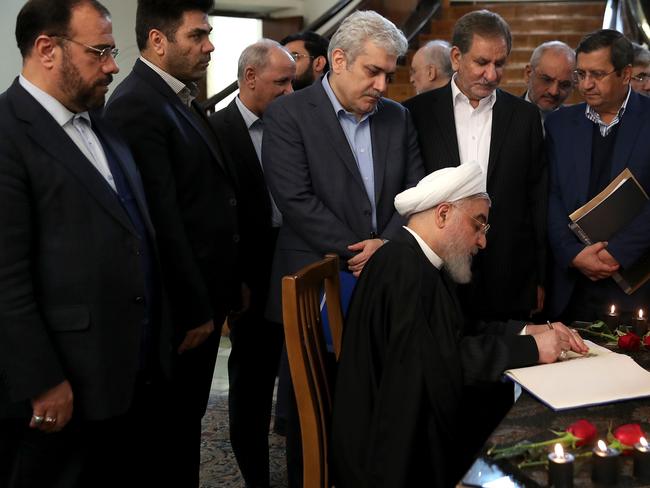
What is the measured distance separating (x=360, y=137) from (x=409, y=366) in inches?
54.1

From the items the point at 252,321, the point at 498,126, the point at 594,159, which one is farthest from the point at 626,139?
the point at 252,321

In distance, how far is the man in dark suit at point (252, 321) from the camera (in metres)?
3.52

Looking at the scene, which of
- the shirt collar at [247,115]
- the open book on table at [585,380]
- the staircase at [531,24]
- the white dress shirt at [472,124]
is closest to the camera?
the open book on table at [585,380]

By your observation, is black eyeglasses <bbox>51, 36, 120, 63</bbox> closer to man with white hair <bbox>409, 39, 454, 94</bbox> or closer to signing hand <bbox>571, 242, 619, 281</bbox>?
signing hand <bbox>571, 242, 619, 281</bbox>

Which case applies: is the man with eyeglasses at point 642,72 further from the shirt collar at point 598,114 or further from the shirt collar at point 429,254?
the shirt collar at point 429,254

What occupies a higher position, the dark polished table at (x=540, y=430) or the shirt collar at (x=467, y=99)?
the shirt collar at (x=467, y=99)

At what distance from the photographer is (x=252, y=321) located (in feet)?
12.2

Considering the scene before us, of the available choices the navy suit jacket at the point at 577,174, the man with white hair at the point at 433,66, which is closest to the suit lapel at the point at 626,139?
the navy suit jacket at the point at 577,174

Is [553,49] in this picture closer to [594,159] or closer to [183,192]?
[594,159]

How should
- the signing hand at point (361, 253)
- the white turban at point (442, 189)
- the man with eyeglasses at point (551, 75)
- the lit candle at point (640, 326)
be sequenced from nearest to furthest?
the white turban at point (442, 189)
the lit candle at point (640, 326)
the signing hand at point (361, 253)
the man with eyeglasses at point (551, 75)

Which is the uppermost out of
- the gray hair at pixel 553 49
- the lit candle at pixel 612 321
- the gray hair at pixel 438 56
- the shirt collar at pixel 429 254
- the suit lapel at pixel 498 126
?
the gray hair at pixel 438 56

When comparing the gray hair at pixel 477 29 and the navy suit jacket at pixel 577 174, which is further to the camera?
the gray hair at pixel 477 29

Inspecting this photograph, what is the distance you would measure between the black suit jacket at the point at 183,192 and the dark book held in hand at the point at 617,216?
1.34 m

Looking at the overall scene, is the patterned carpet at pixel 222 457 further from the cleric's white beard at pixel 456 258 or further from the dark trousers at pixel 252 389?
the cleric's white beard at pixel 456 258
